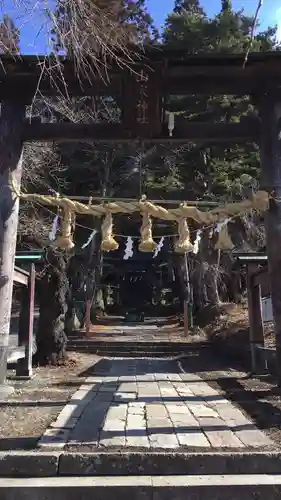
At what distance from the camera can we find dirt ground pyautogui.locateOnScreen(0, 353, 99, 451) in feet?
16.5

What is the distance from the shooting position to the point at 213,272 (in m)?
21.2

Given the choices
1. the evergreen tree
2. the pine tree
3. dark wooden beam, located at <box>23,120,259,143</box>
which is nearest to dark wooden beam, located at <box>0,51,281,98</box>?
dark wooden beam, located at <box>23,120,259,143</box>

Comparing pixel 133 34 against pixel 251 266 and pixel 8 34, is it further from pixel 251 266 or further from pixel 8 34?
pixel 251 266

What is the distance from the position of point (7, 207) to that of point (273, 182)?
158 inches

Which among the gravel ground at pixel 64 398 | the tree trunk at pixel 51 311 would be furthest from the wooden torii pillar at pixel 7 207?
the tree trunk at pixel 51 311

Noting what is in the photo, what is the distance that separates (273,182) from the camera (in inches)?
264

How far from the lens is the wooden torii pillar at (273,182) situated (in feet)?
21.4

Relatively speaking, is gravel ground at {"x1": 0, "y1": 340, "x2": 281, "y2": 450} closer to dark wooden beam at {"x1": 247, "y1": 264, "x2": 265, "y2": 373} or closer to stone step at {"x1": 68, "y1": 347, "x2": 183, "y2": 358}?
dark wooden beam at {"x1": 247, "y1": 264, "x2": 265, "y2": 373}

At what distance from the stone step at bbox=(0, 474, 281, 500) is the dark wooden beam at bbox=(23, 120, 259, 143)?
4952 millimetres

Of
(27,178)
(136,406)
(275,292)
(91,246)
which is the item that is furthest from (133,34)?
(91,246)

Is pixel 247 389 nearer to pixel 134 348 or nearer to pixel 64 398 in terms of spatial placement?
pixel 64 398

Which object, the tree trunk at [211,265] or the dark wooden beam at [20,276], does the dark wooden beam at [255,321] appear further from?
the tree trunk at [211,265]

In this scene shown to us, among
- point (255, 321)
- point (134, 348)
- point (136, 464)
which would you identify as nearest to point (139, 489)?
point (136, 464)

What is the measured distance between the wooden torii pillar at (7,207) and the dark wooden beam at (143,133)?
0.23 m
